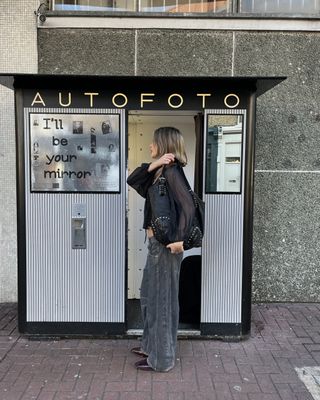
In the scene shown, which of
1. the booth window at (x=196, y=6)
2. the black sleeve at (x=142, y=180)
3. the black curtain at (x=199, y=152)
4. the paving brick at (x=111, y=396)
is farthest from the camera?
the booth window at (x=196, y=6)

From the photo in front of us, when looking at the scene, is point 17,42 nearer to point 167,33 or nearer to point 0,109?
point 0,109

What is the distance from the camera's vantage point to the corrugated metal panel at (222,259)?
3.76 meters

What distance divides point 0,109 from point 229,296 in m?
3.28

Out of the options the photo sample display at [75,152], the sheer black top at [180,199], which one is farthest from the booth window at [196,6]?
the sheer black top at [180,199]

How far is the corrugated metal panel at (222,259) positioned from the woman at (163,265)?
601mm

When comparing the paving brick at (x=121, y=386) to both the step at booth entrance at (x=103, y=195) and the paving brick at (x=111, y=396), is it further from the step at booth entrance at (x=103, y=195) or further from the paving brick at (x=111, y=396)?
the step at booth entrance at (x=103, y=195)

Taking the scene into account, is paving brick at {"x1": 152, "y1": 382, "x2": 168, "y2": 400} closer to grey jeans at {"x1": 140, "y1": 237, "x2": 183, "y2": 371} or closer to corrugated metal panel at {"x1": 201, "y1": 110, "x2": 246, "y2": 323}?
grey jeans at {"x1": 140, "y1": 237, "x2": 183, "y2": 371}

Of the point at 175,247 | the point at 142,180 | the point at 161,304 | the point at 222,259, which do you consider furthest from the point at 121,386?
the point at 142,180

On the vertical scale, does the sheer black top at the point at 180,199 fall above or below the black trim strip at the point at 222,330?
above

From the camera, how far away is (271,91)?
4.88 meters

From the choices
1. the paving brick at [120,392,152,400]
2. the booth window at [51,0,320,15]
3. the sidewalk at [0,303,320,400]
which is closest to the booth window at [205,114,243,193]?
the sidewalk at [0,303,320,400]

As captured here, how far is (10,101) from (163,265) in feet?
9.54

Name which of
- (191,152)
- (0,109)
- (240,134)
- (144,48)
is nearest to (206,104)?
(240,134)

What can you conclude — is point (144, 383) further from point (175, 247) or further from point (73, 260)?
point (73, 260)
